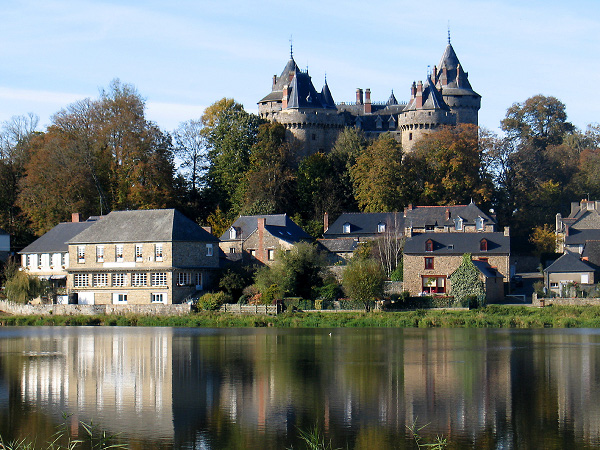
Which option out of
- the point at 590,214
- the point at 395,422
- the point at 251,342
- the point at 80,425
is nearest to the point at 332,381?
the point at 395,422

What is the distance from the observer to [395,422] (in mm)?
20172

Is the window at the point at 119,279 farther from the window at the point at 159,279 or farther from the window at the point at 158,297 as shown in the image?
the window at the point at 158,297

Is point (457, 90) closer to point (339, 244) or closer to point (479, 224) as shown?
point (479, 224)

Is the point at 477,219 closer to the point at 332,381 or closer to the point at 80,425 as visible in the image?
the point at 332,381

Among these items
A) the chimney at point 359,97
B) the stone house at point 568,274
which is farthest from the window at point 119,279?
the chimney at point 359,97

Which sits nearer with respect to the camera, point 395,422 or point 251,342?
point 395,422

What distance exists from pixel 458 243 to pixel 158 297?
54.6 feet

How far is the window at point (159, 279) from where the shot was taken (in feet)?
168

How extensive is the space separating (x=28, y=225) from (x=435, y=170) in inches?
1120

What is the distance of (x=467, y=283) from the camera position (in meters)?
48.8

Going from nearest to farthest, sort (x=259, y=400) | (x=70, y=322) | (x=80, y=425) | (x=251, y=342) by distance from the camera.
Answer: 1. (x=80, y=425)
2. (x=259, y=400)
3. (x=251, y=342)
4. (x=70, y=322)

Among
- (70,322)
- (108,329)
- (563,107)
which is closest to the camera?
(108,329)

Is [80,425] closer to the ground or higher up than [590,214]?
closer to the ground

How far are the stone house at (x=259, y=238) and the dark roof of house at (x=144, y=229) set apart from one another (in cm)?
459
